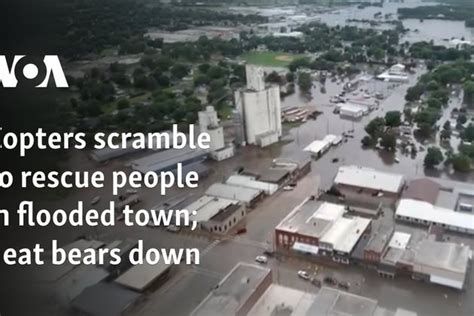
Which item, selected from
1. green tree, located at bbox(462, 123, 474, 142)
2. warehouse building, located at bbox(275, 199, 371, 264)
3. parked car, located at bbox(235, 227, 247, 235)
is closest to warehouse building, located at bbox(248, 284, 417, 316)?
warehouse building, located at bbox(275, 199, 371, 264)

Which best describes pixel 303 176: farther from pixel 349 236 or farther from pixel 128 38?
pixel 128 38

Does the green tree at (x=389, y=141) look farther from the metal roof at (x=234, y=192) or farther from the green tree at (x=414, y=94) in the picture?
the green tree at (x=414, y=94)

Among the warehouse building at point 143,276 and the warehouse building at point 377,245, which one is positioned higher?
the warehouse building at point 143,276

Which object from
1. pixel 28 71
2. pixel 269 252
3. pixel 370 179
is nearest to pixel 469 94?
pixel 370 179

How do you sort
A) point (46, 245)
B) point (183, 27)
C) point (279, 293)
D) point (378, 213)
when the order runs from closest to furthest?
1. point (46, 245)
2. point (279, 293)
3. point (378, 213)
4. point (183, 27)

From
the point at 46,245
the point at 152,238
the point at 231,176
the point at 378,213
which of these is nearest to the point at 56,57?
the point at 46,245

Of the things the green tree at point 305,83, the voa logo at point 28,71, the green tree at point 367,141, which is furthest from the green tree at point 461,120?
the voa logo at point 28,71

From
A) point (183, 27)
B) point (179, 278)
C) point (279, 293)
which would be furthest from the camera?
point (183, 27)
